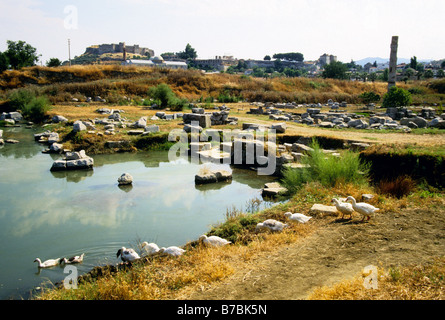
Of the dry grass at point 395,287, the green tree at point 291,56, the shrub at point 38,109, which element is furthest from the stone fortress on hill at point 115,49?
the dry grass at point 395,287

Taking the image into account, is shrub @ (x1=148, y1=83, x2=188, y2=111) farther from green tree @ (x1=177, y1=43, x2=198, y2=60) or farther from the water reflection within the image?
green tree @ (x1=177, y1=43, x2=198, y2=60)

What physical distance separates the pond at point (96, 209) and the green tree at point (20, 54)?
3426cm

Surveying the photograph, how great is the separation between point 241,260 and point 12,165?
1156cm

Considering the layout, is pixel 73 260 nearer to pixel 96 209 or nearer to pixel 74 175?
pixel 96 209

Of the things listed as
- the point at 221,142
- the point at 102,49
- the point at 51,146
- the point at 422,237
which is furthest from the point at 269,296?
the point at 102,49

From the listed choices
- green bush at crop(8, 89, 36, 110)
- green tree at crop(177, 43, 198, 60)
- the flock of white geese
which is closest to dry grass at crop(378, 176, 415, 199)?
the flock of white geese

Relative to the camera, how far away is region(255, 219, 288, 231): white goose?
6.41 meters

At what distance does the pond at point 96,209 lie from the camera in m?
6.58

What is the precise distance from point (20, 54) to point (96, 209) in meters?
43.7

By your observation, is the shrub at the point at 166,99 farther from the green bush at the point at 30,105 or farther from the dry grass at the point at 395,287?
the dry grass at the point at 395,287

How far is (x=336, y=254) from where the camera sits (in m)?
5.21

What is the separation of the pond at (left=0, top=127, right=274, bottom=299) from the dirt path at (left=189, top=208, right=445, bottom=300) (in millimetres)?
2672

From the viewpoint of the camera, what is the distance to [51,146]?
A: 15.1 metres
